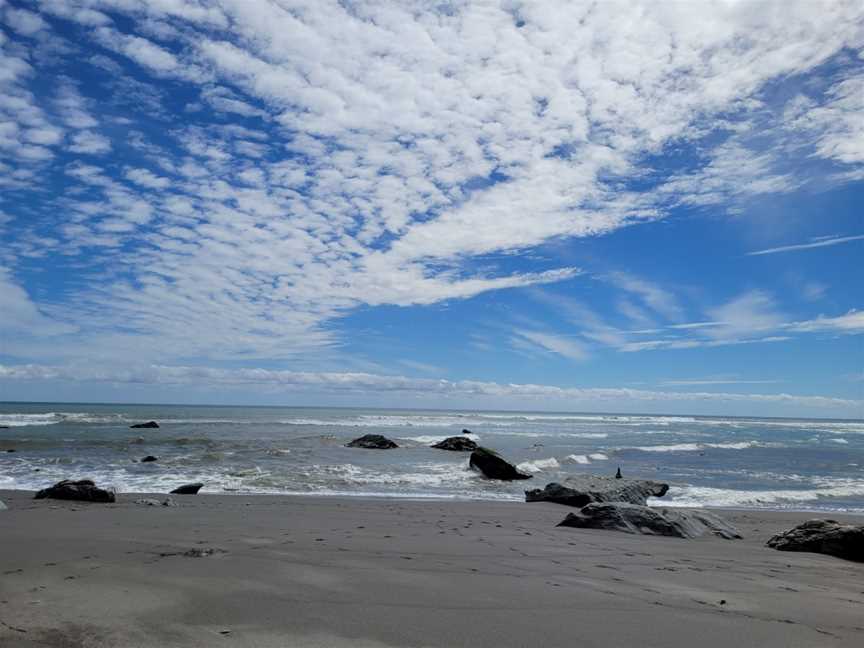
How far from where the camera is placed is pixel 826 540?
8227 mm

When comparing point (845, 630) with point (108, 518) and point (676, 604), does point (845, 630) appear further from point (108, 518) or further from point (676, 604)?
point (108, 518)

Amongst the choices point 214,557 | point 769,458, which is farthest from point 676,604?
point 769,458

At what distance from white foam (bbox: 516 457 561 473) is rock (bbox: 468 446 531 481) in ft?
12.2

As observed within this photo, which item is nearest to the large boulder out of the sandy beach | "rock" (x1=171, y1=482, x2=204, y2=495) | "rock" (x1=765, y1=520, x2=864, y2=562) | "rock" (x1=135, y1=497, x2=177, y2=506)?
the sandy beach

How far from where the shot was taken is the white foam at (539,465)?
960 inches

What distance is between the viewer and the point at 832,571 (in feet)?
23.0

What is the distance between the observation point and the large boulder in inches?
358

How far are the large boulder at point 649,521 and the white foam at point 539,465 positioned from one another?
14.1 m

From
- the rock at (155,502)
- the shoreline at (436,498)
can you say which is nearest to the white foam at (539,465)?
the shoreline at (436,498)

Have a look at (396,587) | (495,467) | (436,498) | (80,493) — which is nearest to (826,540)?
(396,587)

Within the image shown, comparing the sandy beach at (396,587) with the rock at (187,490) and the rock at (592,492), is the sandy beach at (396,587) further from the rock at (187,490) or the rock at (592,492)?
the rock at (187,490)

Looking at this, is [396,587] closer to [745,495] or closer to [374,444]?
[745,495]

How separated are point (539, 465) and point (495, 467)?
6.33m

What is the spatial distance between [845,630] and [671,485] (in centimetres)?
1484
